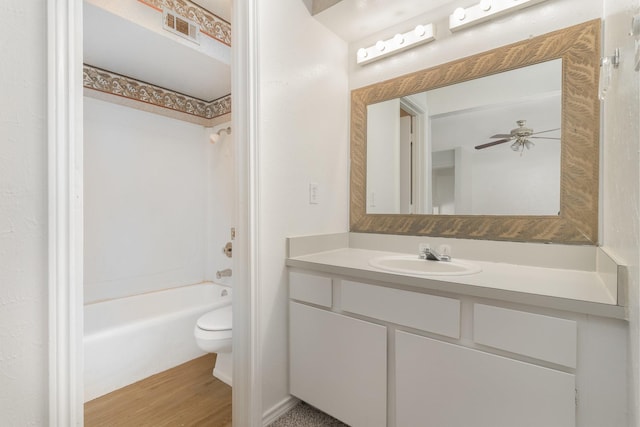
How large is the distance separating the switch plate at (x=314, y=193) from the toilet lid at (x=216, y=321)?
0.96 meters

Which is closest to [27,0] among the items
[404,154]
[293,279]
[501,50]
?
[293,279]

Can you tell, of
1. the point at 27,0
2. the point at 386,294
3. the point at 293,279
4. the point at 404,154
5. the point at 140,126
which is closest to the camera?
the point at 27,0

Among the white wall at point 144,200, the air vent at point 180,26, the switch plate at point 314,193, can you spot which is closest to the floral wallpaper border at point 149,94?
the white wall at point 144,200

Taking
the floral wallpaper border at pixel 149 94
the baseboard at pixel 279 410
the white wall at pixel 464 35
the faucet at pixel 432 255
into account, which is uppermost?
the floral wallpaper border at pixel 149 94

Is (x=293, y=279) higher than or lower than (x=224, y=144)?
lower

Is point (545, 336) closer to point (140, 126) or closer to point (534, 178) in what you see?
point (534, 178)

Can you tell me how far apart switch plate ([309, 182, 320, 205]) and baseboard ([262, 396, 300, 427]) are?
110 centimetres

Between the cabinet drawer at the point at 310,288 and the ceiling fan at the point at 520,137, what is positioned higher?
the ceiling fan at the point at 520,137

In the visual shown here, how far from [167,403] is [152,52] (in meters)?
2.37

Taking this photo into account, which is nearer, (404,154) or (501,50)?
(501,50)

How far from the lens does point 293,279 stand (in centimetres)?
153

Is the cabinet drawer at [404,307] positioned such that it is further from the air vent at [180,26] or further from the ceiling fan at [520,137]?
the air vent at [180,26]

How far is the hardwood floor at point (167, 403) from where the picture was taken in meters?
1.50

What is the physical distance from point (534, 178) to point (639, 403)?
99cm
